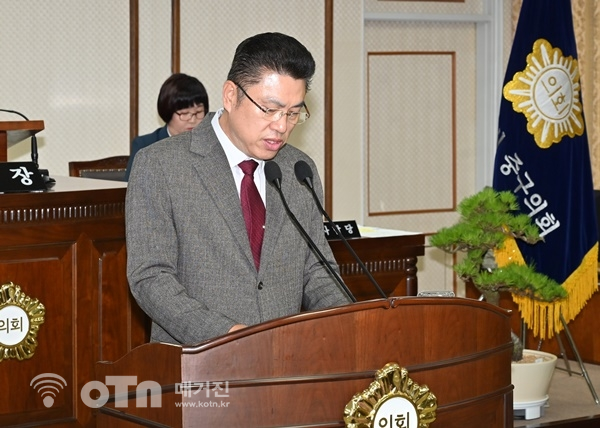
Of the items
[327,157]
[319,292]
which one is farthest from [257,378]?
[327,157]

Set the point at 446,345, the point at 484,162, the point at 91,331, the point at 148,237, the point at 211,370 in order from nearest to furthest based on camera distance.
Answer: the point at 211,370, the point at 446,345, the point at 148,237, the point at 91,331, the point at 484,162

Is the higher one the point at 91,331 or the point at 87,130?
the point at 87,130

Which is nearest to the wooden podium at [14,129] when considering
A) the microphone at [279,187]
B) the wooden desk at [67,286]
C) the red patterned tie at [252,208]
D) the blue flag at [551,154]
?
the wooden desk at [67,286]

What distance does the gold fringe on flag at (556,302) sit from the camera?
462 cm

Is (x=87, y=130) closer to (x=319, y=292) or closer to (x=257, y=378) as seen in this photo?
(x=319, y=292)

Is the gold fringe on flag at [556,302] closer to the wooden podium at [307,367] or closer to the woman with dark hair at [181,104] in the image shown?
the woman with dark hair at [181,104]

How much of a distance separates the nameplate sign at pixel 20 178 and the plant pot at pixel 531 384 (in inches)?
82.4

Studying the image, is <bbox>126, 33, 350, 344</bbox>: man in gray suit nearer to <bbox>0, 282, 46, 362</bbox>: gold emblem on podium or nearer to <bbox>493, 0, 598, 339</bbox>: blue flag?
<bbox>0, 282, 46, 362</bbox>: gold emblem on podium

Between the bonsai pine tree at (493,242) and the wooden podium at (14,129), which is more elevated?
the wooden podium at (14,129)

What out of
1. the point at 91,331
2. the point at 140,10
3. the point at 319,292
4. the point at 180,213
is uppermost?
the point at 140,10

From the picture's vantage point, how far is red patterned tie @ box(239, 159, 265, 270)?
2.35 metres

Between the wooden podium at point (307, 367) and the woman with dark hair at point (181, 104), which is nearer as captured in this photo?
the wooden podium at point (307, 367)

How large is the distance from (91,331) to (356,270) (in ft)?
3.29

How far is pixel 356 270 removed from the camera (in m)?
3.84
